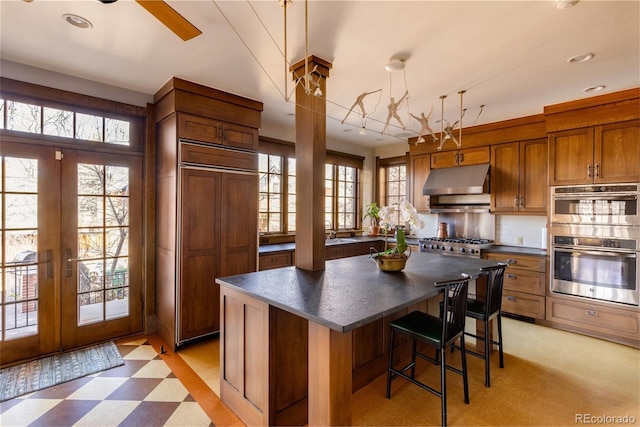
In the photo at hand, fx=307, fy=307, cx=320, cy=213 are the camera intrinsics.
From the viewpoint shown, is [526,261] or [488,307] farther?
[526,261]

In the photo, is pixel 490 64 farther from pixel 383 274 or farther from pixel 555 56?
pixel 383 274

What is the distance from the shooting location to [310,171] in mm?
2529

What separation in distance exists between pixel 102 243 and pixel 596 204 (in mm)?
5434

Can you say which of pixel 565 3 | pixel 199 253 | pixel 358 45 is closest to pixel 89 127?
pixel 199 253

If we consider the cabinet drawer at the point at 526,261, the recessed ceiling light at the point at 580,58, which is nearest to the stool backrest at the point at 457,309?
the cabinet drawer at the point at 526,261

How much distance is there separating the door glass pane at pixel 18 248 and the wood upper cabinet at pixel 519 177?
18.1 ft

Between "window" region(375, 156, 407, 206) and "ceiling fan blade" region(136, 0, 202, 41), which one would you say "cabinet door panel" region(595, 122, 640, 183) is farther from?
"ceiling fan blade" region(136, 0, 202, 41)

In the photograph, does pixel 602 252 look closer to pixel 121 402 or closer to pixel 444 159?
pixel 444 159

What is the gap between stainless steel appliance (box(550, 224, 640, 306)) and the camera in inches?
128

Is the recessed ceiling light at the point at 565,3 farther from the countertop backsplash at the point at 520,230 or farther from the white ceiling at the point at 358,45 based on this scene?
the countertop backsplash at the point at 520,230

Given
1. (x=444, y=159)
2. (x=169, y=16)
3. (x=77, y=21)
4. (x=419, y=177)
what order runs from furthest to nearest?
(x=419, y=177), (x=444, y=159), (x=77, y=21), (x=169, y=16)

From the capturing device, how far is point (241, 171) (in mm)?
3582

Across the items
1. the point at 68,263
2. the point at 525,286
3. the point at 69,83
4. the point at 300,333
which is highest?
the point at 69,83

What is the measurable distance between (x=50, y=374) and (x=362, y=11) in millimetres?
3788
